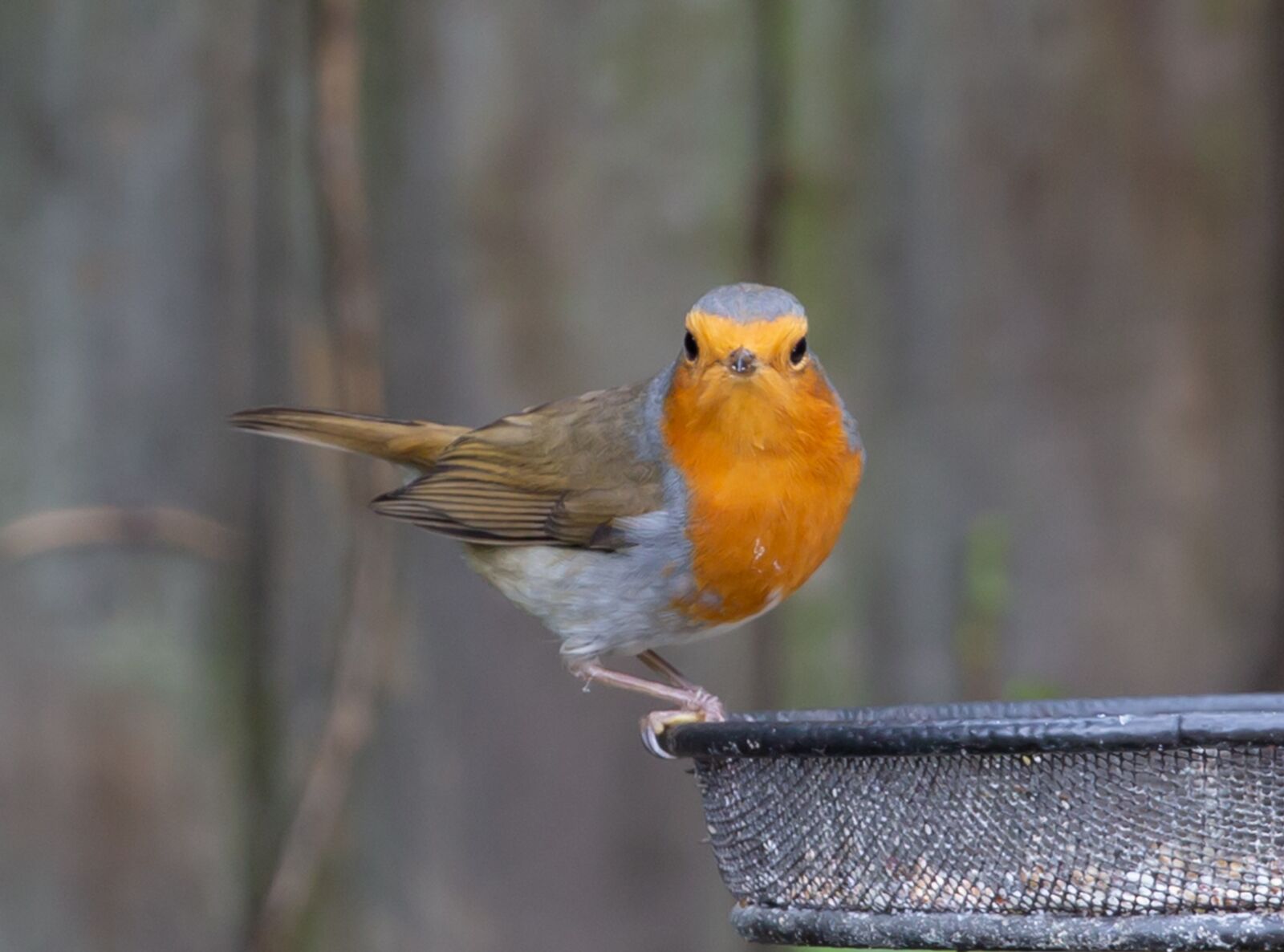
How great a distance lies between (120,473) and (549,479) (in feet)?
2.61

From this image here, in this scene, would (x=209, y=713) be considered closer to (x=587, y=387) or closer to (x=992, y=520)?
(x=587, y=387)

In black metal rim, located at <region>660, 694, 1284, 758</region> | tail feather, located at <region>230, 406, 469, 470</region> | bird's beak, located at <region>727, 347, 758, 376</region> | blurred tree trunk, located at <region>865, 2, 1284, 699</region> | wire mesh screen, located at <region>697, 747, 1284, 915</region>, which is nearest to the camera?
black metal rim, located at <region>660, 694, 1284, 758</region>

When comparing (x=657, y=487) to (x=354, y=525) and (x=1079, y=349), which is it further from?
(x=1079, y=349)

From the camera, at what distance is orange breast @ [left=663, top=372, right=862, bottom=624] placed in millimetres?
2941

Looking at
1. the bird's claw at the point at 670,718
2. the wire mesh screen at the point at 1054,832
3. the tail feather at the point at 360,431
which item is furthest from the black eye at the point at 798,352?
the wire mesh screen at the point at 1054,832

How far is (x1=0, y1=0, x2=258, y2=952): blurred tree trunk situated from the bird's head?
2.95ft

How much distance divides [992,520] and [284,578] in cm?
132

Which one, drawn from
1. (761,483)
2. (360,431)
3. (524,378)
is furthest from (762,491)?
(360,431)

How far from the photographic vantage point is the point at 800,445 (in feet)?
9.68

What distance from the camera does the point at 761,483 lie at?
2975 mm

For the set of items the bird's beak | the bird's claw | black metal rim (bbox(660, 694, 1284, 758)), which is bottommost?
the bird's claw

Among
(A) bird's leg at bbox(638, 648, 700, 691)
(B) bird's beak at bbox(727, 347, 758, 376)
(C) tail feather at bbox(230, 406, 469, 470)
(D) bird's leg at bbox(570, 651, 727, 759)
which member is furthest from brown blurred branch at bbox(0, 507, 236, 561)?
(B) bird's beak at bbox(727, 347, 758, 376)

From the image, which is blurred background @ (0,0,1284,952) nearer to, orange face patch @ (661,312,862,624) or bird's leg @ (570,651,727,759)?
bird's leg @ (570,651,727,759)

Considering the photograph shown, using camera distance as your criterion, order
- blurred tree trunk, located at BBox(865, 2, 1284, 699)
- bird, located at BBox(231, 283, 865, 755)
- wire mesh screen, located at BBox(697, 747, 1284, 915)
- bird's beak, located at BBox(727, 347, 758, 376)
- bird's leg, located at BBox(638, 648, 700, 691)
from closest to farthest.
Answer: wire mesh screen, located at BBox(697, 747, 1284, 915) → bird's beak, located at BBox(727, 347, 758, 376) → bird, located at BBox(231, 283, 865, 755) → bird's leg, located at BBox(638, 648, 700, 691) → blurred tree trunk, located at BBox(865, 2, 1284, 699)
